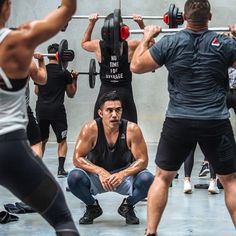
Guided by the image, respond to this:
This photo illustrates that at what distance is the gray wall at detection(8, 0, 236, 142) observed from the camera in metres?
10.0

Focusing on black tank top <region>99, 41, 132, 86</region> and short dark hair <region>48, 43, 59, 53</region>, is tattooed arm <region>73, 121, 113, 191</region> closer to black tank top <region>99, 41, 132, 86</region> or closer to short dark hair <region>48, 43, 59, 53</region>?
black tank top <region>99, 41, 132, 86</region>

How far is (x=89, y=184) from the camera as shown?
488 cm

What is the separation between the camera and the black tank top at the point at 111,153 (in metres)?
5.02

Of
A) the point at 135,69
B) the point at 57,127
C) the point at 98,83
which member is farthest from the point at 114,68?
the point at 98,83

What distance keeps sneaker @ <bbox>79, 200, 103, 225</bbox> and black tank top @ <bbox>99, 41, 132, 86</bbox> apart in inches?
61.4

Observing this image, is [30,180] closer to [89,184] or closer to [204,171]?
[89,184]

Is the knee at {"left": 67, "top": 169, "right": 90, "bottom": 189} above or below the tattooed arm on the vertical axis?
below

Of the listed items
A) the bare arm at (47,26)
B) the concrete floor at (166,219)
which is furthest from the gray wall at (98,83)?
the bare arm at (47,26)

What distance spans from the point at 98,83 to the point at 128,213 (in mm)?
5415

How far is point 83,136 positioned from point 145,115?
524 centimetres

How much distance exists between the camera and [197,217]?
5102 mm

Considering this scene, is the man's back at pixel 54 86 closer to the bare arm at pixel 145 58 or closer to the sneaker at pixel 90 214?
the sneaker at pixel 90 214

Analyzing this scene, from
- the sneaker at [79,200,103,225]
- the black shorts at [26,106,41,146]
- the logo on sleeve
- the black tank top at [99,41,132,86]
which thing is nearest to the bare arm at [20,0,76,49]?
the logo on sleeve

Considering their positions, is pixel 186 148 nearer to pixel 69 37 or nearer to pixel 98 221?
pixel 98 221
